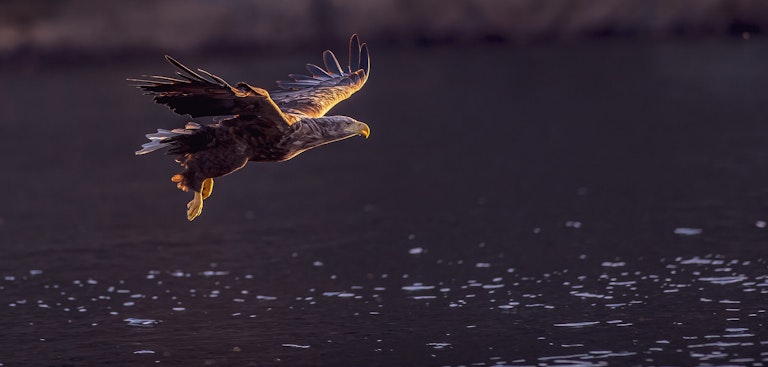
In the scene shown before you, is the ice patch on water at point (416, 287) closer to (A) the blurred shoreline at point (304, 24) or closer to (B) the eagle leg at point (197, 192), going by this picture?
(B) the eagle leg at point (197, 192)

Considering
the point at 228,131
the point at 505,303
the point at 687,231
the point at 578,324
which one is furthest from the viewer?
the point at 687,231

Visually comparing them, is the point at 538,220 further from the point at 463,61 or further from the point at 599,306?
the point at 463,61

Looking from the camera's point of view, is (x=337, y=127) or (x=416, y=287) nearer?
(x=337, y=127)

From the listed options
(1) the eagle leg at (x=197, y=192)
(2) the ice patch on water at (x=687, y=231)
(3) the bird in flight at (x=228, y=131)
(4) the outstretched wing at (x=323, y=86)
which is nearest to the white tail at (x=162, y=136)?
(3) the bird in flight at (x=228, y=131)

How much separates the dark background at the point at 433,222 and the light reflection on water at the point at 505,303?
0.04m

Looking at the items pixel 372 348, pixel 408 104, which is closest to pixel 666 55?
pixel 408 104

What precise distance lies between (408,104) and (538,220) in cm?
1335

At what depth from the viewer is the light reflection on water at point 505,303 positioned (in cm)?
1184

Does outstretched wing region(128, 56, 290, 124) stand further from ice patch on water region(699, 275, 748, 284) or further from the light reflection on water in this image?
ice patch on water region(699, 275, 748, 284)

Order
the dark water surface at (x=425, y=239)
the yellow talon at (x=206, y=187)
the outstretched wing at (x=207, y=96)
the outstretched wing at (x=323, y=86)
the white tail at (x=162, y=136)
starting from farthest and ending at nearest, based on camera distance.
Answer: the outstretched wing at (x=323, y=86) → the dark water surface at (x=425, y=239) → the yellow talon at (x=206, y=187) → the white tail at (x=162, y=136) → the outstretched wing at (x=207, y=96)

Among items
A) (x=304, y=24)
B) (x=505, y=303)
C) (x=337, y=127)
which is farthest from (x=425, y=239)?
(x=304, y=24)

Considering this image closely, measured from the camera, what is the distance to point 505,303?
13.5m

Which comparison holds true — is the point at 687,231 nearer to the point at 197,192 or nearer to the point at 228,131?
the point at 197,192

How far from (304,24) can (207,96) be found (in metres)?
30.0
